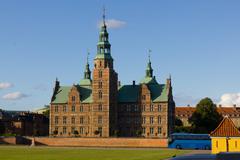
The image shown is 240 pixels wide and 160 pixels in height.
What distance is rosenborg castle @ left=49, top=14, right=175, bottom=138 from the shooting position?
4520 inches

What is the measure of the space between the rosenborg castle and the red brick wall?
18.2 meters

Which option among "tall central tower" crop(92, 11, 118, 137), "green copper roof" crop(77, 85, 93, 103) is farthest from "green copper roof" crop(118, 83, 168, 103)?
"green copper roof" crop(77, 85, 93, 103)

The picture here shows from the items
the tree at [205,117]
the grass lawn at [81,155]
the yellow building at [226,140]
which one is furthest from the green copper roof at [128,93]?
the yellow building at [226,140]

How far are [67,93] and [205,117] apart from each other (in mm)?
34094

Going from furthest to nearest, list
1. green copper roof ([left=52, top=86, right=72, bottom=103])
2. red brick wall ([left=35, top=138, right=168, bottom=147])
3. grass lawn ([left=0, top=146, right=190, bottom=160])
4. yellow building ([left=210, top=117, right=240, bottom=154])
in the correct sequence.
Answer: green copper roof ([left=52, top=86, right=72, bottom=103])
red brick wall ([left=35, top=138, right=168, bottom=147])
grass lawn ([left=0, top=146, right=190, bottom=160])
yellow building ([left=210, top=117, right=240, bottom=154])

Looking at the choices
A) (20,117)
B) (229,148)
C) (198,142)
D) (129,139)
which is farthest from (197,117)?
(229,148)

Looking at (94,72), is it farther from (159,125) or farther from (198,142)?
(198,142)

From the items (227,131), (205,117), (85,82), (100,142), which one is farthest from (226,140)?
(85,82)

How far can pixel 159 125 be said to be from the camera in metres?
114

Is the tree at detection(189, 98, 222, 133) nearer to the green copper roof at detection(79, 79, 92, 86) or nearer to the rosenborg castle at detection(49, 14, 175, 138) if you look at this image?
the rosenborg castle at detection(49, 14, 175, 138)

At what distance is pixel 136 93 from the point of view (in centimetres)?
11812

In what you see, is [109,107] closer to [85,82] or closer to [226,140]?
[85,82]

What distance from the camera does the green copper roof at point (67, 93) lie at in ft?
395

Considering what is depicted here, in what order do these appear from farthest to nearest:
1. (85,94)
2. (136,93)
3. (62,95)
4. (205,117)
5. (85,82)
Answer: (85,82) → (62,95) → (85,94) → (136,93) → (205,117)
